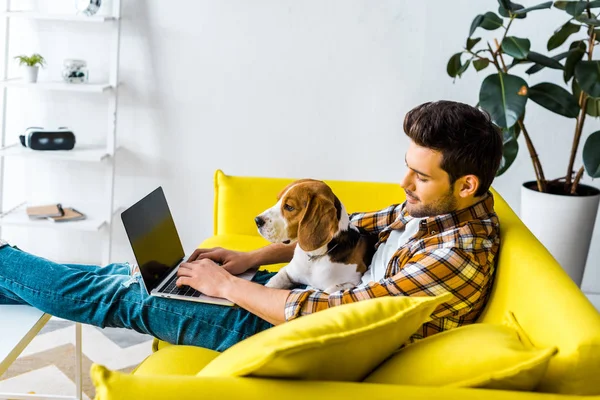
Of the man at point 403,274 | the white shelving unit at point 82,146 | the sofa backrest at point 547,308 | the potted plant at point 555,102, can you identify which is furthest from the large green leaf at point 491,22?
the white shelving unit at point 82,146

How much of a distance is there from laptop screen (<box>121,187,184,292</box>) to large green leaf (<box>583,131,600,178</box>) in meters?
1.57

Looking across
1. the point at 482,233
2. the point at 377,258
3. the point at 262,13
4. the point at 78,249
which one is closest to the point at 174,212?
the point at 78,249

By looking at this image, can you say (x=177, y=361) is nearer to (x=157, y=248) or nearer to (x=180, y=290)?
(x=180, y=290)

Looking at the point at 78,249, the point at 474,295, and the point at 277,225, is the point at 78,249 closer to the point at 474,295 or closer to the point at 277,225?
the point at 277,225

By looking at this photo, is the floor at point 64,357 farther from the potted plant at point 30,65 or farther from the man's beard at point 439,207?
the man's beard at point 439,207

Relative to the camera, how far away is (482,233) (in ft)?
5.37

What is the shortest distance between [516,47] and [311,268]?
1.36 m

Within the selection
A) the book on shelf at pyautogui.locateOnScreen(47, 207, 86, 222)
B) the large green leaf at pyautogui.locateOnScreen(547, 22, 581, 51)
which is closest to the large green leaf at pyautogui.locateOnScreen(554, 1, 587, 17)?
the large green leaf at pyautogui.locateOnScreen(547, 22, 581, 51)

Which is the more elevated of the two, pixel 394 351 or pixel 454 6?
pixel 454 6

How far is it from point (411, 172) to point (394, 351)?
49 centimetres

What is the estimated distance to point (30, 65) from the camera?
3.23 m

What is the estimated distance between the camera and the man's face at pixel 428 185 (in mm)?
1624

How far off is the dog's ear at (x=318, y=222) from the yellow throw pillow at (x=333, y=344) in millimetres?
526

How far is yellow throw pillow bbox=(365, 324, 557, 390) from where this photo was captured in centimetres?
112
